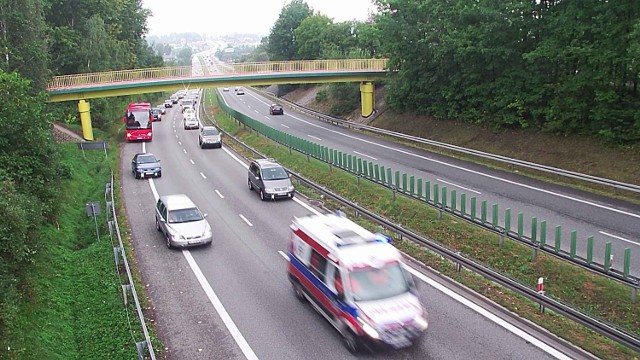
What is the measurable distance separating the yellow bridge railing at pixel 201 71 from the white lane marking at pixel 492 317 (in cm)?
3747

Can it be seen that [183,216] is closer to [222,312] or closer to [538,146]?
[222,312]

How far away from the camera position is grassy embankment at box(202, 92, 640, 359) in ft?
42.0

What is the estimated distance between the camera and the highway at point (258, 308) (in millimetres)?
12031

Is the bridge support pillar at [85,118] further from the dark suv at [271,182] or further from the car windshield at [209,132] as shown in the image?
the dark suv at [271,182]

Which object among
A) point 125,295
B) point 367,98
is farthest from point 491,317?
point 367,98

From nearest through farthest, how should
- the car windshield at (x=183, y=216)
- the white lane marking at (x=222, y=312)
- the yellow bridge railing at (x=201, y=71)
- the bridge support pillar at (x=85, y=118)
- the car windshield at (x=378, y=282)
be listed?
the car windshield at (x=378, y=282) → the white lane marking at (x=222, y=312) → the car windshield at (x=183, y=216) → the bridge support pillar at (x=85, y=118) → the yellow bridge railing at (x=201, y=71)

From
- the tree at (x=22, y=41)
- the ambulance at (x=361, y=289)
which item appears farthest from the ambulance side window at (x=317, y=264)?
the tree at (x=22, y=41)

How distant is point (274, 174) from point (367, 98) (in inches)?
1115

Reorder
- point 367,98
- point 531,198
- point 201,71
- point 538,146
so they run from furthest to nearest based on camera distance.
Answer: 1. point 367,98
2. point 201,71
3. point 538,146
4. point 531,198

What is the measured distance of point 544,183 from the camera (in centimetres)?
2595

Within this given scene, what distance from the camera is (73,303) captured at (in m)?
15.6

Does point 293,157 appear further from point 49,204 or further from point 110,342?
point 110,342

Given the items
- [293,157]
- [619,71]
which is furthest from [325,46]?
[619,71]

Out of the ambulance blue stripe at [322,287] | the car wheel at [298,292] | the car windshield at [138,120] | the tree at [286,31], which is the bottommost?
the car wheel at [298,292]
